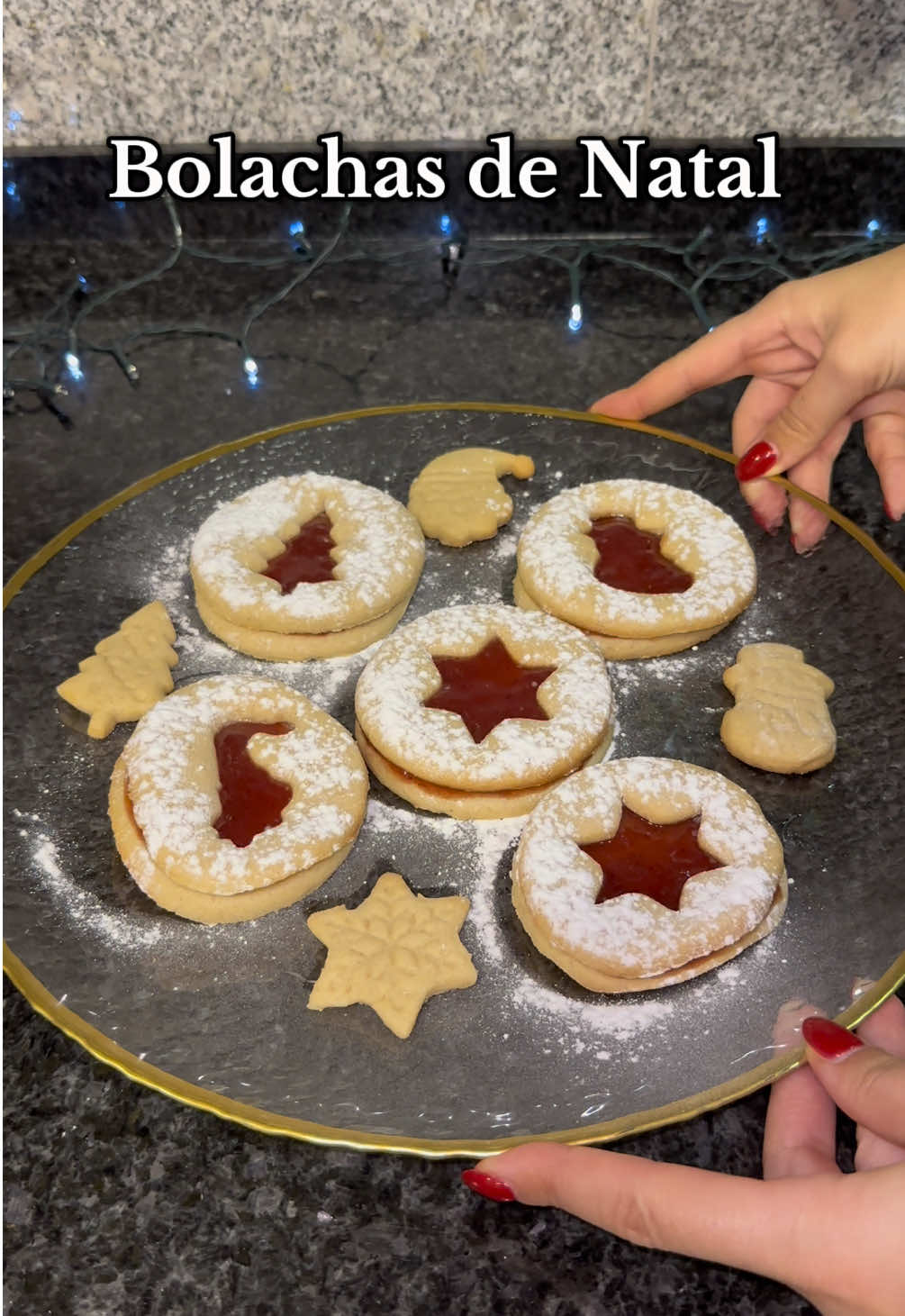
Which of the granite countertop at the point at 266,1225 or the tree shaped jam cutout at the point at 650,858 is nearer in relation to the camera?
the granite countertop at the point at 266,1225

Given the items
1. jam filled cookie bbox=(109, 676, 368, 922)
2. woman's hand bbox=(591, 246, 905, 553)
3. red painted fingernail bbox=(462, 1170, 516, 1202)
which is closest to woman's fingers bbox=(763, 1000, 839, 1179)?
red painted fingernail bbox=(462, 1170, 516, 1202)

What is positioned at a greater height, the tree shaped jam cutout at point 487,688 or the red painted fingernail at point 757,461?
the red painted fingernail at point 757,461

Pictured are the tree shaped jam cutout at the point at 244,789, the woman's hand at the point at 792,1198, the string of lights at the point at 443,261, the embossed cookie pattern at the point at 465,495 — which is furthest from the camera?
the string of lights at the point at 443,261

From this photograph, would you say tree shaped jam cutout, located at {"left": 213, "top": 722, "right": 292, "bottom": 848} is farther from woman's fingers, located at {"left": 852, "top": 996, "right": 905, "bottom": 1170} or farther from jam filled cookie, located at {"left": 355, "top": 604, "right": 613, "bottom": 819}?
woman's fingers, located at {"left": 852, "top": 996, "right": 905, "bottom": 1170}

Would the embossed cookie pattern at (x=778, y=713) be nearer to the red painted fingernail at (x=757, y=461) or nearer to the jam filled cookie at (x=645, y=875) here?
the jam filled cookie at (x=645, y=875)

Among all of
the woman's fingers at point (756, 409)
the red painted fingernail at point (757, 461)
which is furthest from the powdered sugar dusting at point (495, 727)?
the woman's fingers at point (756, 409)

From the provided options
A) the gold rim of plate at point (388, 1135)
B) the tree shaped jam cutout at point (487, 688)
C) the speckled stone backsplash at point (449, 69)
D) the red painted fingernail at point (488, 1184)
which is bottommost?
the red painted fingernail at point (488, 1184)

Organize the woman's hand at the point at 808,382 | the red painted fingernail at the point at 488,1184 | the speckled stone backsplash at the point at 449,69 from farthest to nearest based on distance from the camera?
1. the speckled stone backsplash at the point at 449,69
2. the woman's hand at the point at 808,382
3. the red painted fingernail at the point at 488,1184
